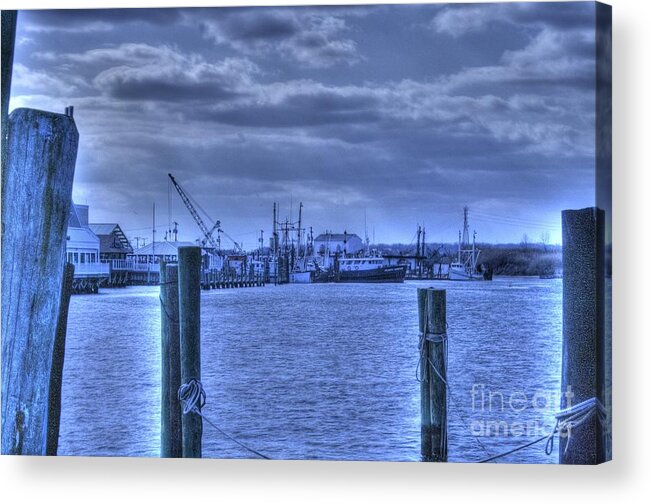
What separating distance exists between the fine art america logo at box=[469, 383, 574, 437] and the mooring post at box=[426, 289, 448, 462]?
273 mm

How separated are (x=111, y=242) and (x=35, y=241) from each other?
1.29 m

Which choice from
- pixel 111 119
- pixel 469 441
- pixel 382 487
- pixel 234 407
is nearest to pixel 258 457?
pixel 234 407

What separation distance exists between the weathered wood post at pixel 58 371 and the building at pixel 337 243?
1.96 metres

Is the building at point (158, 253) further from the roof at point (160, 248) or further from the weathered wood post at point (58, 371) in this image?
the weathered wood post at point (58, 371)

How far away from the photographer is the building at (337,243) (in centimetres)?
889

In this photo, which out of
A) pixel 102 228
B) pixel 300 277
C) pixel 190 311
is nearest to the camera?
pixel 190 311

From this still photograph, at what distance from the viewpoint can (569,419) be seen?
8227 mm

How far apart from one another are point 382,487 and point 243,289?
201 cm

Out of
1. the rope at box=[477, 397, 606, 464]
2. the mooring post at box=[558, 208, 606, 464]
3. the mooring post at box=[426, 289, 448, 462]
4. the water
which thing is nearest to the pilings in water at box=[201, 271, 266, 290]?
the water

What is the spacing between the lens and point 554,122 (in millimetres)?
8312

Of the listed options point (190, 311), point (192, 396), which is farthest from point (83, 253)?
point (192, 396)

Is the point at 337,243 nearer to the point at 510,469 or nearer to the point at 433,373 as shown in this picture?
the point at 433,373

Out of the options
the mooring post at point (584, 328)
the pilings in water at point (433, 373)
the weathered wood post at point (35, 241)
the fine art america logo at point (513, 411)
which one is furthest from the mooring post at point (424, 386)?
the weathered wood post at point (35, 241)

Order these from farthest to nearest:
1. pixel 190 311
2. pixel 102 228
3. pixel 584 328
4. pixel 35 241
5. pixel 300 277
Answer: pixel 300 277 < pixel 102 228 < pixel 190 311 < pixel 584 328 < pixel 35 241
